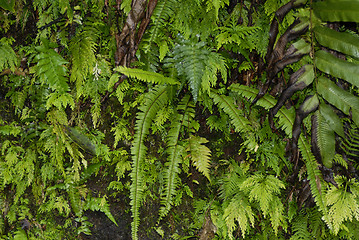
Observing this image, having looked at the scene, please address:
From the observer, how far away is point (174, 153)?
246cm

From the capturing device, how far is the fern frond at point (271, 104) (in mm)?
2354

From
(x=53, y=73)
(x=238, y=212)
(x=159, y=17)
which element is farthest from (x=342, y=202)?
(x=53, y=73)

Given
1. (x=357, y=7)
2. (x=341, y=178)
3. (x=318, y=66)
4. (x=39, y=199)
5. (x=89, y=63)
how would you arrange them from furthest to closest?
(x=39, y=199) < (x=89, y=63) < (x=341, y=178) < (x=318, y=66) < (x=357, y=7)

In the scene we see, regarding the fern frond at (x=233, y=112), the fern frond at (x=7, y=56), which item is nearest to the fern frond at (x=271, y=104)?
the fern frond at (x=233, y=112)

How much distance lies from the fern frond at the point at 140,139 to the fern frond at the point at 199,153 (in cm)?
42

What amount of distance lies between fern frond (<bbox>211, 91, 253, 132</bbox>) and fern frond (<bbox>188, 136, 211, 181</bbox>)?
322mm

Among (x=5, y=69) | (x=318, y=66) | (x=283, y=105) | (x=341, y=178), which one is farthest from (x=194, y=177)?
(x=5, y=69)

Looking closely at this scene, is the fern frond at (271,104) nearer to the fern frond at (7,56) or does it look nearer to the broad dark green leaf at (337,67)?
the broad dark green leaf at (337,67)

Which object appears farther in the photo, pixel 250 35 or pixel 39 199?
pixel 39 199

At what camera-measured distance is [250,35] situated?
2498mm

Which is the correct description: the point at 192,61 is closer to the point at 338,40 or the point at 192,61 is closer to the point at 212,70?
the point at 212,70

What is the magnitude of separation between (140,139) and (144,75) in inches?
21.7

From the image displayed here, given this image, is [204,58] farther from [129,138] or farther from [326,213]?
[326,213]

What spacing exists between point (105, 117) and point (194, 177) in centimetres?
111
